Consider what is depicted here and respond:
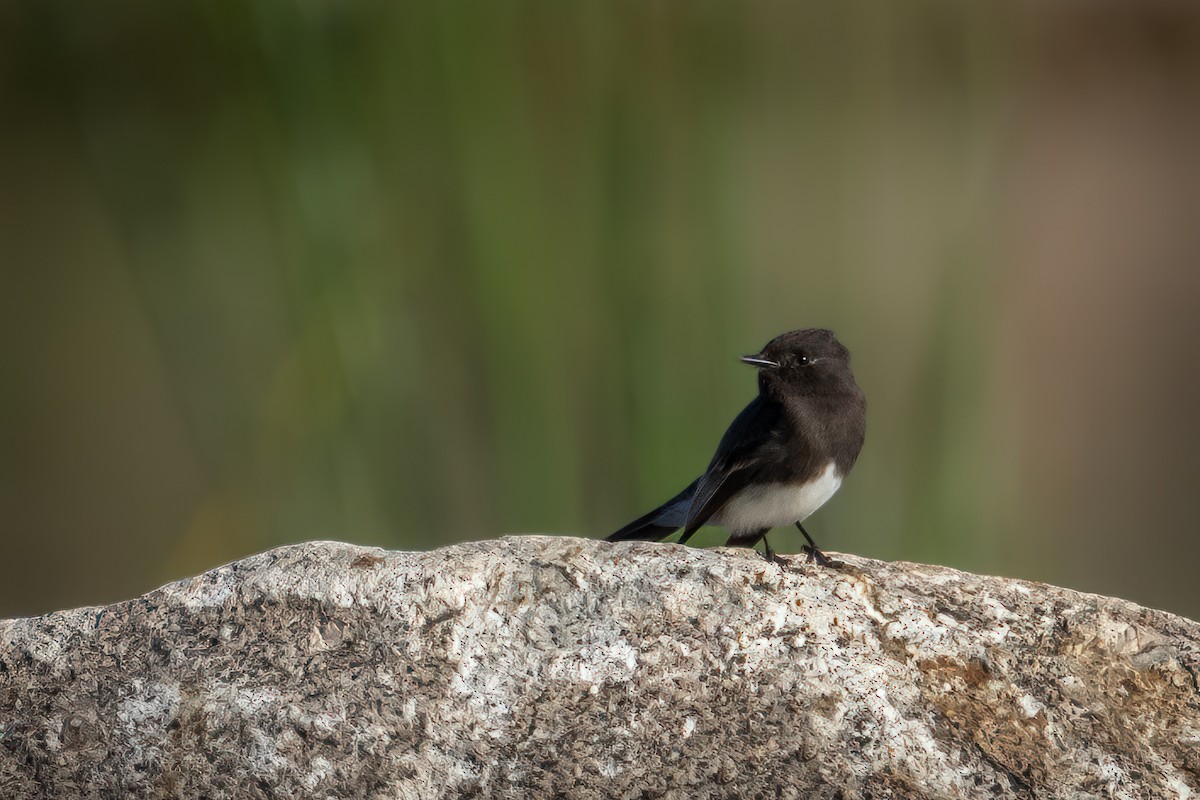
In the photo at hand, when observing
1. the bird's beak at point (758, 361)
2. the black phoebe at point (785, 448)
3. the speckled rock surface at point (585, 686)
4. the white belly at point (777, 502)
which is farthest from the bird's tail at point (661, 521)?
the speckled rock surface at point (585, 686)

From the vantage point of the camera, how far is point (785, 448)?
3.23 meters

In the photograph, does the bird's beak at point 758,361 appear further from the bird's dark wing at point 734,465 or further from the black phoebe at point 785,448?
the bird's dark wing at point 734,465

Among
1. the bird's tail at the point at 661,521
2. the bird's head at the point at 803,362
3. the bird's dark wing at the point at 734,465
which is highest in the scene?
the bird's head at the point at 803,362

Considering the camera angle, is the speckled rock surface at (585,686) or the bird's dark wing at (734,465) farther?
the bird's dark wing at (734,465)

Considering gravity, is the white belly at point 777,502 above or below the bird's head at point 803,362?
below

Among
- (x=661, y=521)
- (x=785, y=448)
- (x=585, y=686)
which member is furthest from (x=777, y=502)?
(x=585, y=686)

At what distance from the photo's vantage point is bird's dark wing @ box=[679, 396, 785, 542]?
3279 mm

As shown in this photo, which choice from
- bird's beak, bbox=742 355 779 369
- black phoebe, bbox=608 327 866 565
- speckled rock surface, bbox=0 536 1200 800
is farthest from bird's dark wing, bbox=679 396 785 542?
speckled rock surface, bbox=0 536 1200 800

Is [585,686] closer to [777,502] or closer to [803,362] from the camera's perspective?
[777,502]

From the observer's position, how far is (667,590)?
2229 millimetres

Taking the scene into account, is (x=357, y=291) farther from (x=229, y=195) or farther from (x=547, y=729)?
(x=547, y=729)

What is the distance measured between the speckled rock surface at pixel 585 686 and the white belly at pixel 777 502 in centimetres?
92

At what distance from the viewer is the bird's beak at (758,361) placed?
323 centimetres

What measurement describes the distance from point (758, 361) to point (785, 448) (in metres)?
0.23
